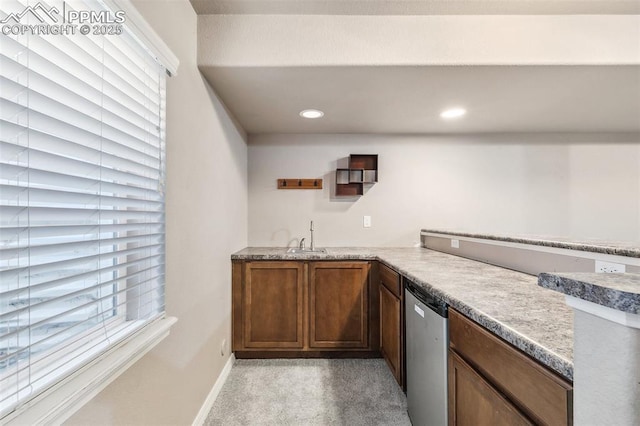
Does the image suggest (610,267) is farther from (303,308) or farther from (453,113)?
(303,308)

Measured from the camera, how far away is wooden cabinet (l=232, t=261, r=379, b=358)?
7.84 feet

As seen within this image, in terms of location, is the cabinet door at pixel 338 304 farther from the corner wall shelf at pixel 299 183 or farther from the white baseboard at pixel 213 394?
the corner wall shelf at pixel 299 183

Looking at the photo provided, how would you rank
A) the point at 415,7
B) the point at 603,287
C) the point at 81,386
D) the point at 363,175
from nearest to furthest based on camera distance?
the point at 603,287, the point at 81,386, the point at 415,7, the point at 363,175

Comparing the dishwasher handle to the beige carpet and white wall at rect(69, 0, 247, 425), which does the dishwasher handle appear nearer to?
the beige carpet

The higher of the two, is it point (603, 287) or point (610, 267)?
point (603, 287)

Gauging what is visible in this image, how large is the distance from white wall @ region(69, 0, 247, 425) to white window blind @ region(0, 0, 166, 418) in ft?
0.63

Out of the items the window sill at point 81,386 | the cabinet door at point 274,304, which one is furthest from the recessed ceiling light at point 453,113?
the window sill at point 81,386

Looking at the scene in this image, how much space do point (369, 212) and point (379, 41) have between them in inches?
68.4

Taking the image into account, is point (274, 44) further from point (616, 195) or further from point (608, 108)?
point (616, 195)

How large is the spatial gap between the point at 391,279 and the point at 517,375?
126 centimetres

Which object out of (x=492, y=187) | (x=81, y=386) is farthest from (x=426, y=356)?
(x=492, y=187)

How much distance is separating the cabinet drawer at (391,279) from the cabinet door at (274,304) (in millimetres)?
678

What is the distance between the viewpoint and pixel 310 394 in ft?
6.36

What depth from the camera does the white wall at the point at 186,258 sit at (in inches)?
41.8
